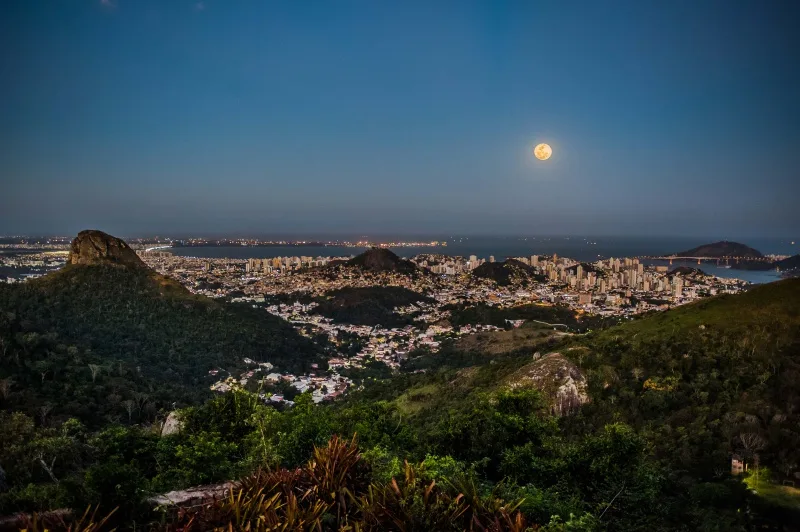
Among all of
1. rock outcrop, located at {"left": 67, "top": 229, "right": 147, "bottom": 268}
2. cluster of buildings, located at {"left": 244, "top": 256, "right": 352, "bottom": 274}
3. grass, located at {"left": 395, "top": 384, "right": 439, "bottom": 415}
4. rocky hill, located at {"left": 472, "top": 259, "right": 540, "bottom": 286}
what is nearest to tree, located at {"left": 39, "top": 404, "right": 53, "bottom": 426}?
grass, located at {"left": 395, "top": 384, "right": 439, "bottom": 415}

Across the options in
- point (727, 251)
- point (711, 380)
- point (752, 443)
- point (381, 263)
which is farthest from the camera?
point (727, 251)

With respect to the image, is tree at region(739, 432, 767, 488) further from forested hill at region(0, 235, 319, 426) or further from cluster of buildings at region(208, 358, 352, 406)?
forested hill at region(0, 235, 319, 426)

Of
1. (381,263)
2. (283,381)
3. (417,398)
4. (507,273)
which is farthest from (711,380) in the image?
(381,263)

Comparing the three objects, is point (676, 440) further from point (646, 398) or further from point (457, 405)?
point (457, 405)

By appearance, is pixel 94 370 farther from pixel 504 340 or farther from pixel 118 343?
pixel 504 340

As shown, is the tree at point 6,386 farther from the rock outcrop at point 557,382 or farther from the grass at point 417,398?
the rock outcrop at point 557,382
